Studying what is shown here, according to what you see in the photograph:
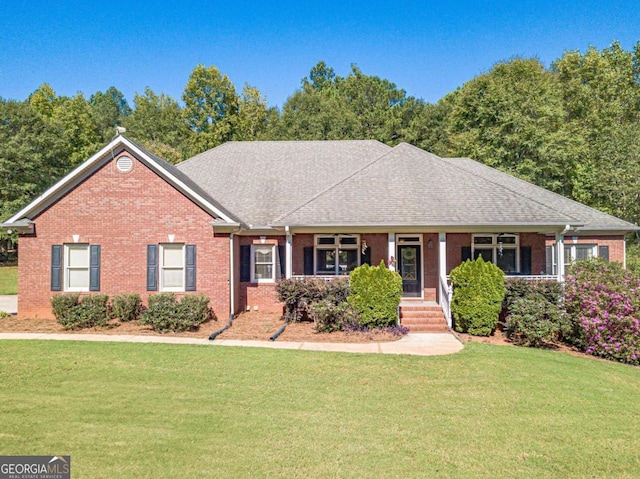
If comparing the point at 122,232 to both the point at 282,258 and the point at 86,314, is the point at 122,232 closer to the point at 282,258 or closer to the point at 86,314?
the point at 86,314

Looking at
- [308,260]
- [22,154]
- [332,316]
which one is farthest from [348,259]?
[22,154]

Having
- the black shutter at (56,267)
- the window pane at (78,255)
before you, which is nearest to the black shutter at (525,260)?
the window pane at (78,255)

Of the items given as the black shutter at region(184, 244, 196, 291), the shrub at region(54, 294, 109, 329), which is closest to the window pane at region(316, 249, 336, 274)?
the black shutter at region(184, 244, 196, 291)

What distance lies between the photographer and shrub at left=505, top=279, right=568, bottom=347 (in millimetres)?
11734

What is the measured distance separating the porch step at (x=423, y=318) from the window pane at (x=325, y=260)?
3303mm

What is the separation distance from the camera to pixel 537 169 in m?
26.5

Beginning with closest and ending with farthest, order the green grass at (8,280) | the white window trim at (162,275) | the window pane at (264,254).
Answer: the white window trim at (162,275)
the window pane at (264,254)
the green grass at (8,280)

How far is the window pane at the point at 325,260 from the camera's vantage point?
54.3 ft

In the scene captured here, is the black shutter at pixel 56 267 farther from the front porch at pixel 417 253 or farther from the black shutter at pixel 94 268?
the front porch at pixel 417 253

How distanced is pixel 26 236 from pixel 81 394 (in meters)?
9.59

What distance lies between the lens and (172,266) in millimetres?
14773

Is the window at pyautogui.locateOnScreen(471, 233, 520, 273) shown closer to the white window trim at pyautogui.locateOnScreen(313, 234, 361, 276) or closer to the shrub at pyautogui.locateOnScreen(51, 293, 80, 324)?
the white window trim at pyautogui.locateOnScreen(313, 234, 361, 276)

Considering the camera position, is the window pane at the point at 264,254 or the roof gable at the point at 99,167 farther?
the window pane at the point at 264,254

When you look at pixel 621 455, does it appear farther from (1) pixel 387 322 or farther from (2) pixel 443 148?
(2) pixel 443 148
